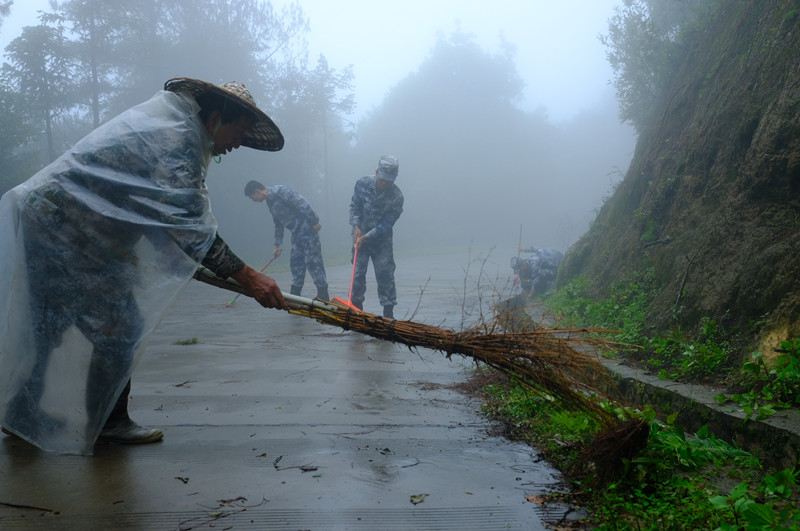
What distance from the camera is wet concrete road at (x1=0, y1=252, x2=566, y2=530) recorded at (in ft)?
7.77

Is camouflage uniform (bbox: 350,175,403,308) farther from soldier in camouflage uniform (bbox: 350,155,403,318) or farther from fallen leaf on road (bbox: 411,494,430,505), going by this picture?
fallen leaf on road (bbox: 411,494,430,505)

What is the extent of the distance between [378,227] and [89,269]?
5.39m

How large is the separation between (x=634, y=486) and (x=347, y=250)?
117ft

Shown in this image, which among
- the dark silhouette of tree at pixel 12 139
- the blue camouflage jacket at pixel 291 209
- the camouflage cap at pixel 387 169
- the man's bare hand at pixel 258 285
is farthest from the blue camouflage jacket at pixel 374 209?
the dark silhouette of tree at pixel 12 139

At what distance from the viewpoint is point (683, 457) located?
8.80ft

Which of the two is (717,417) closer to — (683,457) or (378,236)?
(683,457)

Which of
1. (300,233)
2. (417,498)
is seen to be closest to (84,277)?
(417,498)

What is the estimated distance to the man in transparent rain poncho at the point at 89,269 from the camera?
285cm

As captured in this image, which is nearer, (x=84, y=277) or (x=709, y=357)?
(x=84, y=277)

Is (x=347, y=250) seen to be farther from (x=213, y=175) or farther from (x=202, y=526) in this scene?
(x=202, y=526)

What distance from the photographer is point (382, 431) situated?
11.5ft

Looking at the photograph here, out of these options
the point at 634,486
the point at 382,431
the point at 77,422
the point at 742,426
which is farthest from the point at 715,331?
the point at 77,422

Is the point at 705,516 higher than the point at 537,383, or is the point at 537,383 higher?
the point at 537,383

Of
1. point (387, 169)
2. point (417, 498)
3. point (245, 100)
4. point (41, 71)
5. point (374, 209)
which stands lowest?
point (417, 498)
